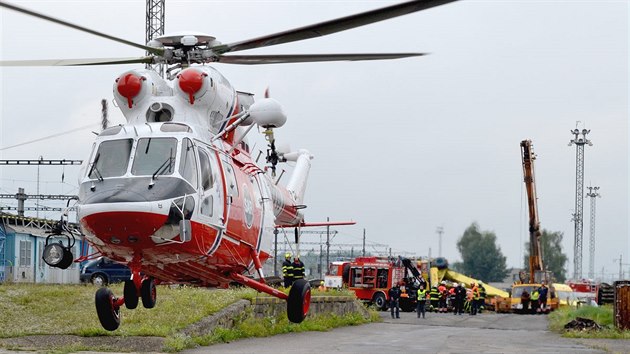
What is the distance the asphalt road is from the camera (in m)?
21.6

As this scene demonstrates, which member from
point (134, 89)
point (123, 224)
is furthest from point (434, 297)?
point (123, 224)

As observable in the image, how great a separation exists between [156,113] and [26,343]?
25.1 ft

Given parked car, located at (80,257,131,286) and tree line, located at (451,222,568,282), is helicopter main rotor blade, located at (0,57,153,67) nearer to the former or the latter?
parked car, located at (80,257,131,286)

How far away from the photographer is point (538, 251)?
157ft

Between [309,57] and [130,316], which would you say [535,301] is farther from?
[309,57]

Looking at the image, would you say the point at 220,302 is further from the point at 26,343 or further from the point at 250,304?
the point at 26,343

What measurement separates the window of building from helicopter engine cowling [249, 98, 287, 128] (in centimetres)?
3263

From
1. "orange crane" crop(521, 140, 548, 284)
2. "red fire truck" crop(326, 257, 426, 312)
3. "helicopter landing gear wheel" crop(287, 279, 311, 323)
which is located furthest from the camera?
"orange crane" crop(521, 140, 548, 284)

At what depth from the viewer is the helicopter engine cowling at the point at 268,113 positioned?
14797mm

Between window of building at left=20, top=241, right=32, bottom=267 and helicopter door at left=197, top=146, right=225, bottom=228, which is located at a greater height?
helicopter door at left=197, top=146, right=225, bottom=228

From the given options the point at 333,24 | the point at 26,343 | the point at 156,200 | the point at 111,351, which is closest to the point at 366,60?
the point at 333,24

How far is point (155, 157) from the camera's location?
1385 cm

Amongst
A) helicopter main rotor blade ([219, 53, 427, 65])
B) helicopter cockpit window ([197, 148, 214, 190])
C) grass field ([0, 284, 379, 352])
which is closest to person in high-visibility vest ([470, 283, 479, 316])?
grass field ([0, 284, 379, 352])

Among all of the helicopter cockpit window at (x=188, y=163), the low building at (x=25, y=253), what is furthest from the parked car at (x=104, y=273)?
the helicopter cockpit window at (x=188, y=163)
